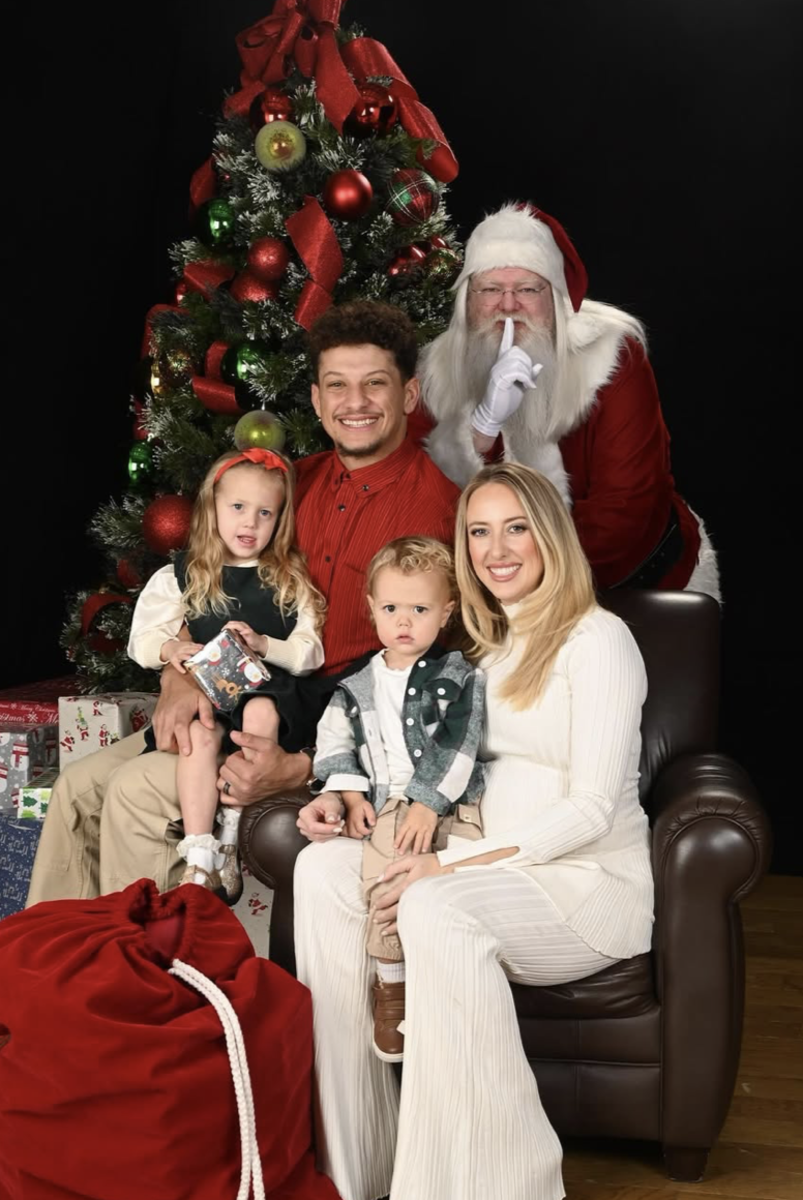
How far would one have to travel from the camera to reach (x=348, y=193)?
12.8 ft

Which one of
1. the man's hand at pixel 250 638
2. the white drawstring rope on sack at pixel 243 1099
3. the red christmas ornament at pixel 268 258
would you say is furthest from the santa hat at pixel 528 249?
the white drawstring rope on sack at pixel 243 1099

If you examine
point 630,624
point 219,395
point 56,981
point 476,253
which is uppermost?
point 476,253

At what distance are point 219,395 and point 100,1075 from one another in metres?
2.48

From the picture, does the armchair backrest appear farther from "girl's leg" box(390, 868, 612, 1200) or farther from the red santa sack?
the red santa sack

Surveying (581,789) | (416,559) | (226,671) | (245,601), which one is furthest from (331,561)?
(581,789)

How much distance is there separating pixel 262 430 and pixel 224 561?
0.87 metres

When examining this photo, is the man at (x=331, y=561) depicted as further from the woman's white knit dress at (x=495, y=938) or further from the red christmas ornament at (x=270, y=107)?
the red christmas ornament at (x=270, y=107)

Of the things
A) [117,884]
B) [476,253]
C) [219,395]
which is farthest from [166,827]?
[476,253]

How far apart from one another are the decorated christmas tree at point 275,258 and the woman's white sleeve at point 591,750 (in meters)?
1.65

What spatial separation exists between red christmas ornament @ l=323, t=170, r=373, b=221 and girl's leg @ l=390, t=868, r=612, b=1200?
7.71 feet

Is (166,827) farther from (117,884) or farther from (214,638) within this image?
(214,638)

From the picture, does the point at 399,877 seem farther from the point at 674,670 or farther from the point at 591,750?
the point at 674,670

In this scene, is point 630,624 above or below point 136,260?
below

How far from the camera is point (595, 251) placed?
4.76 m
